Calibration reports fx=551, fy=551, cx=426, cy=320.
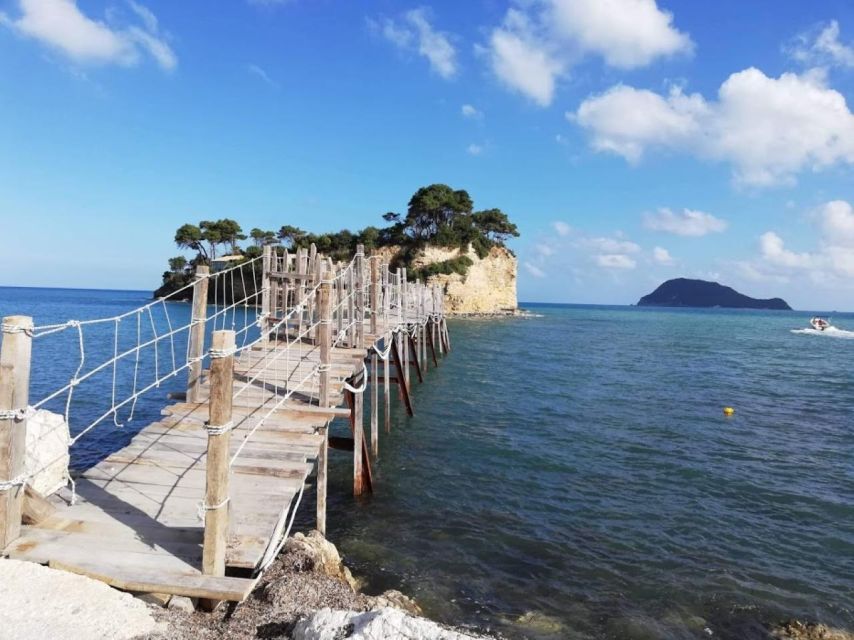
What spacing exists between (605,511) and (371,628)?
269 inches

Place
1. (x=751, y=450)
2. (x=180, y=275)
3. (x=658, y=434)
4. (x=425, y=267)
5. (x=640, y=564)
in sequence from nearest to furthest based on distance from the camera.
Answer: (x=640, y=564) < (x=751, y=450) < (x=658, y=434) < (x=425, y=267) < (x=180, y=275)

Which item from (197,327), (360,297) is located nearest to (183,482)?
(197,327)

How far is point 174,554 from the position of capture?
4148 mm

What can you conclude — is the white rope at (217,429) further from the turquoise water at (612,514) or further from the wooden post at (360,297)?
the wooden post at (360,297)

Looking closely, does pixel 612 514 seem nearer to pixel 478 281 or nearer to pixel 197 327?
pixel 197 327

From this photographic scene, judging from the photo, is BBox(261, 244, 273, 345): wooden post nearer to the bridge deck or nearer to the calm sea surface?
the calm sea surface

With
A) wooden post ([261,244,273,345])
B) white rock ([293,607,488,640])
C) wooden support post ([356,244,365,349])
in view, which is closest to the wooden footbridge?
white rock ([293,607,488,640])

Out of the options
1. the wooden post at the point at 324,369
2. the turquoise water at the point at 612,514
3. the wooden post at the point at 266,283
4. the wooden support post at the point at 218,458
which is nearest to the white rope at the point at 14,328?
the wooden support post at the point at 218,458

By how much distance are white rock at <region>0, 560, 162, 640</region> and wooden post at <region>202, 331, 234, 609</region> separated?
1.67 ft

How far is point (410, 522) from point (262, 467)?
3.64 m

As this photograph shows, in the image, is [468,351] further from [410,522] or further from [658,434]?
[410,522]

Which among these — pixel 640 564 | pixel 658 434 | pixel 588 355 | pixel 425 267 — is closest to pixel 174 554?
pixel 640 564

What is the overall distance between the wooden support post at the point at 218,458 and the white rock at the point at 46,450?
2.39 meters

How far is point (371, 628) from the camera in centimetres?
350
